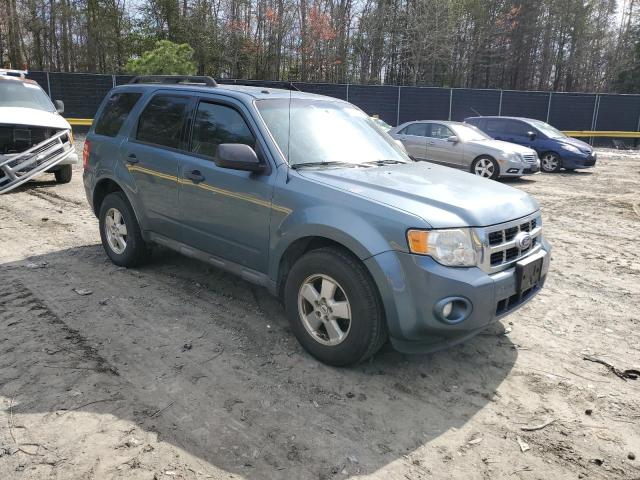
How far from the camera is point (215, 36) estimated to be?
31406mm

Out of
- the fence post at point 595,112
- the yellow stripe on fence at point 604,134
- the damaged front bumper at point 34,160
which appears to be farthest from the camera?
the fence post at point 595,112

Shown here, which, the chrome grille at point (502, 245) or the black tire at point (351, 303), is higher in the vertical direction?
the chrome grille at point (502, 245)

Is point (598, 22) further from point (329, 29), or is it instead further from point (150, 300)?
point (150, 300)

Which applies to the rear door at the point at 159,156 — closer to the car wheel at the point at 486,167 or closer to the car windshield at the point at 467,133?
the car wheel at the point at 486,167

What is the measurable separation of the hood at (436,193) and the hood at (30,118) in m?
7.60

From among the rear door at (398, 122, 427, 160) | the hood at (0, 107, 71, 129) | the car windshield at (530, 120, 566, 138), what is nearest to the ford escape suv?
the hood at (0, 107, 71, 129)

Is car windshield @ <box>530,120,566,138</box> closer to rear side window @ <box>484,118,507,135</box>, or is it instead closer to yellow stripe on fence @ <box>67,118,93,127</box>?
rear side window @ <box>484,118,507,135</box>

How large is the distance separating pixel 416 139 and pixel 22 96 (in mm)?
9108

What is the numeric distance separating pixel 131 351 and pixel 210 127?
194 centimetres

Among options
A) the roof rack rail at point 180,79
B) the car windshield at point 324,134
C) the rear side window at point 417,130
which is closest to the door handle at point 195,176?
the car windshield at point 324,134

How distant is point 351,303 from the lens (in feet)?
11.0

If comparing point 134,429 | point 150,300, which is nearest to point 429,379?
point 134,429

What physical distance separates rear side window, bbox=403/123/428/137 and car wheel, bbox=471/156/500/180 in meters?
1.59

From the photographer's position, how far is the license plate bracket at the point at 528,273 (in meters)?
3.44
